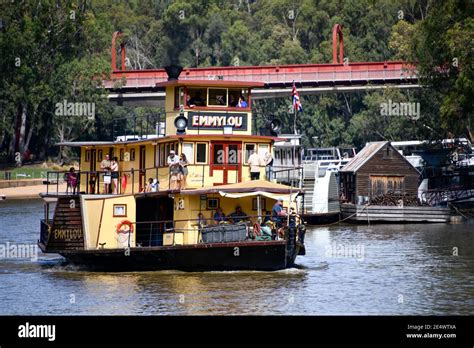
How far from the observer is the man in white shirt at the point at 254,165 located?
4366 centimetres

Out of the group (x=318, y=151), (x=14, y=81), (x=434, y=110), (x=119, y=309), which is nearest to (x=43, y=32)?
(x=14, y=81)

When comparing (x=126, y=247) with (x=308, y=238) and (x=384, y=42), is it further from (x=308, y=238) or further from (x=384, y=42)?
(x=384, y=42)

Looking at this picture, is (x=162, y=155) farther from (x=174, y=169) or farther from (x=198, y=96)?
(x=198, y=96)

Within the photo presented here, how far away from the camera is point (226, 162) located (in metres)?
43.7

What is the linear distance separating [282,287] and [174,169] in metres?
6.21

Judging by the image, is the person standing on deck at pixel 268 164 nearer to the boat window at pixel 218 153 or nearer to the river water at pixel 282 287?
the boat window at pixel 218 153

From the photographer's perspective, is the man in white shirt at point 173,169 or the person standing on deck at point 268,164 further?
the person standing on deck at point 268,164

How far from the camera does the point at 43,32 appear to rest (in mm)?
101812
